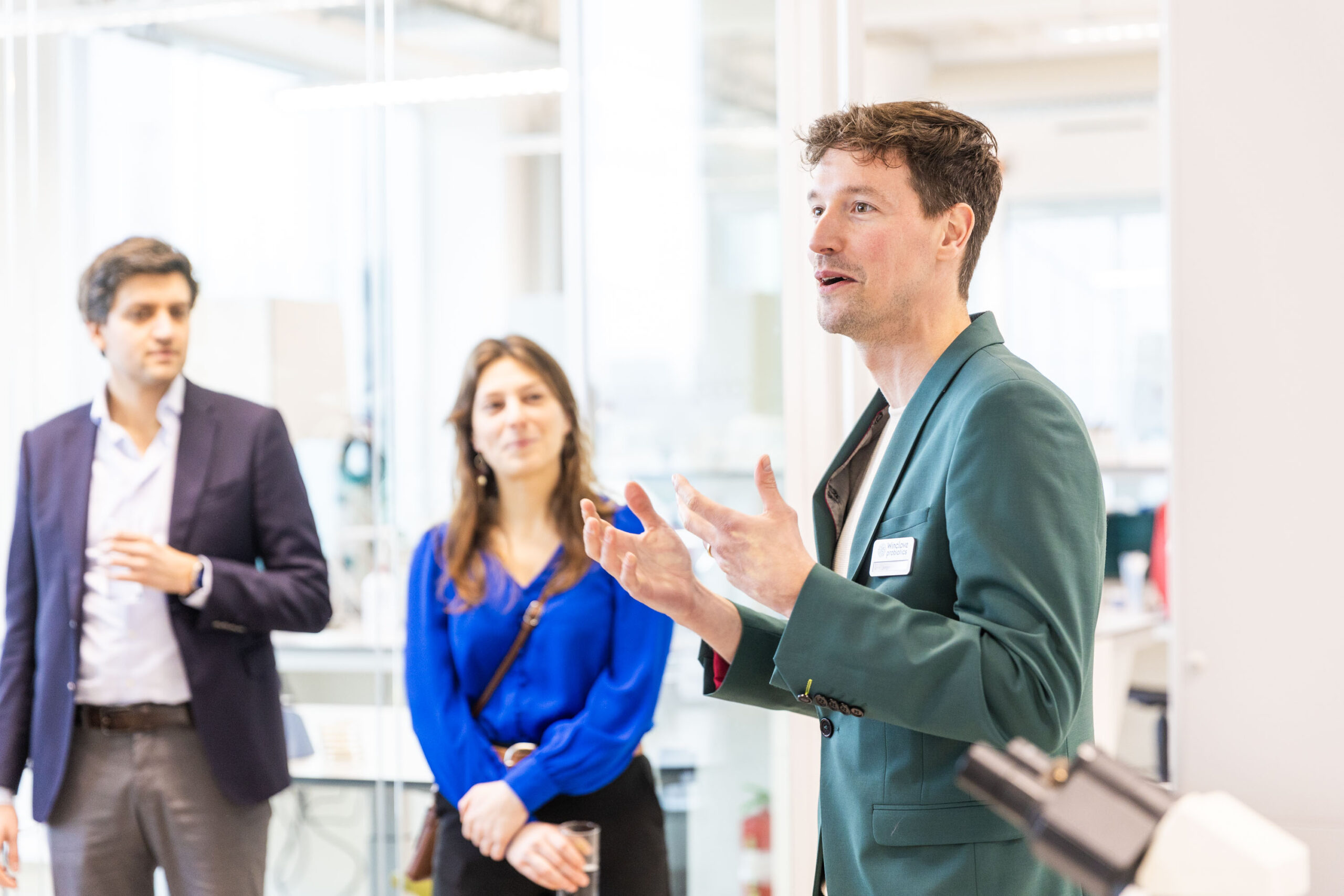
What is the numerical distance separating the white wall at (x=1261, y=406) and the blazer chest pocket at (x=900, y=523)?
1.35 m

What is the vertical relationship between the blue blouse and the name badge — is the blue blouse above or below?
below

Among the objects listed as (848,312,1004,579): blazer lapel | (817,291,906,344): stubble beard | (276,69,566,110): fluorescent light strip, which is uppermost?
(276,69,566,110): fluorescent light strip

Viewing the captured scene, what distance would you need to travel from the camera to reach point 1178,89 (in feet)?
8.16

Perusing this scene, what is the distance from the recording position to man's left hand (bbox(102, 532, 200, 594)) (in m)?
2.27

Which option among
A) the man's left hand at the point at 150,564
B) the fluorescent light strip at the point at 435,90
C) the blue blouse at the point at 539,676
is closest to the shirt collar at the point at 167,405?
the man's left hand at the point at 150,564

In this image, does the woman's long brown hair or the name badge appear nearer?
the name badge

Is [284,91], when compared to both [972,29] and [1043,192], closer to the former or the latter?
[972,29]

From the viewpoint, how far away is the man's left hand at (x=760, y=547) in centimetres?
122

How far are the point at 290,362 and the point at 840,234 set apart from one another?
2067 mm

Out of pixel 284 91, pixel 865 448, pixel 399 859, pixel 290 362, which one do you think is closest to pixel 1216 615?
pixel 865 448

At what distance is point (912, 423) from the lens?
1424 millimetres

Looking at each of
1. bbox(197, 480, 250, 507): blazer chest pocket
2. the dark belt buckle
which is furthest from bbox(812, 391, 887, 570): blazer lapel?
the dark belt buckle

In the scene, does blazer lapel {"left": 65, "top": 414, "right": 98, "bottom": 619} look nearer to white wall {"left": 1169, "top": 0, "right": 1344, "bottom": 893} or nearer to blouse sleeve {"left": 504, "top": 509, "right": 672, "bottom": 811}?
blouse sleeve {"left": 504, "top": 509, "right": 672, "bottom": 811}

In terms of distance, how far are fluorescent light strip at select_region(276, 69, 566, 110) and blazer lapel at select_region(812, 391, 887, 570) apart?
1.70 meters
